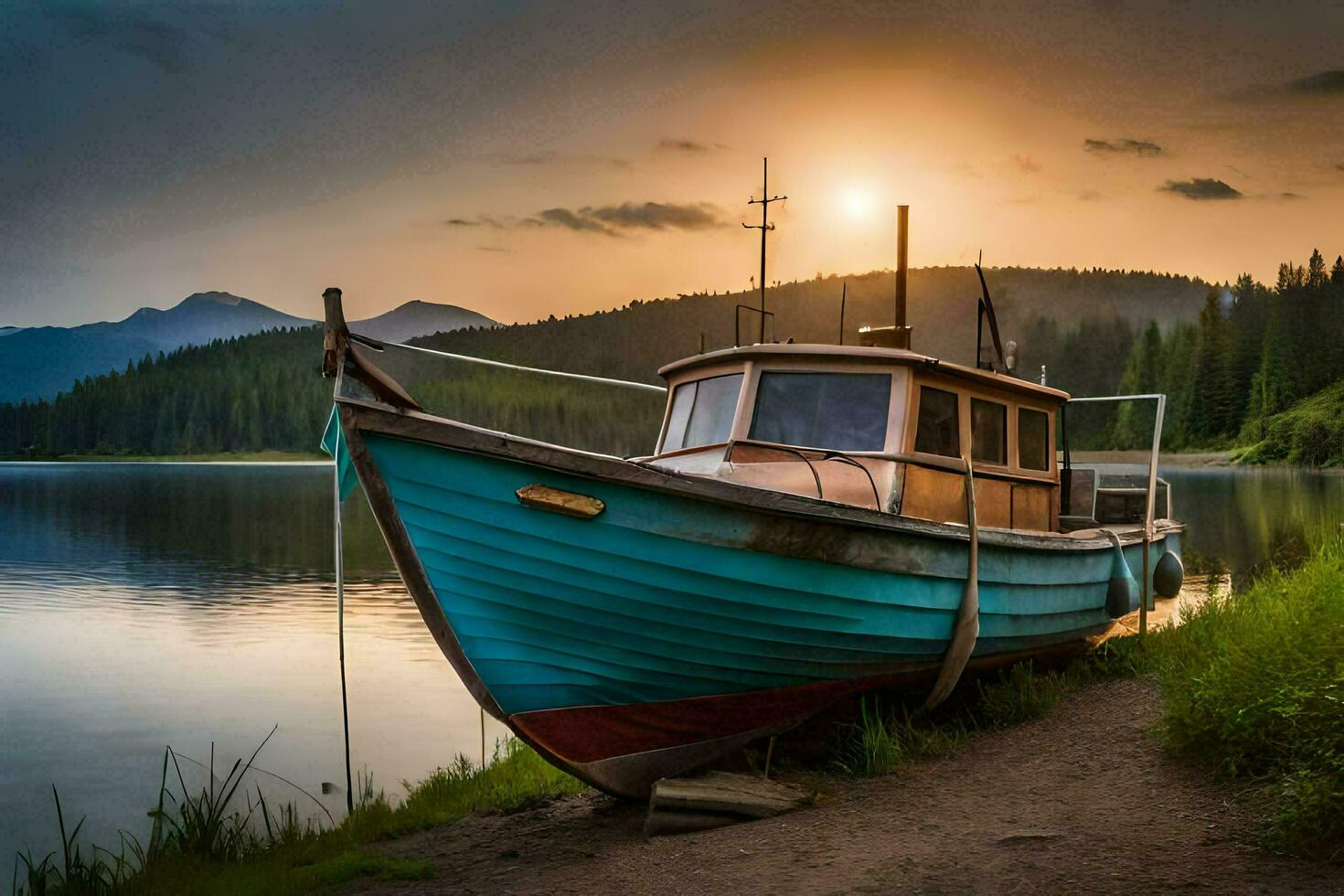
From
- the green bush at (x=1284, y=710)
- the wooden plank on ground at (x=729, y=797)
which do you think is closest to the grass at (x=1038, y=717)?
the green bush at (x=1284, y=710)

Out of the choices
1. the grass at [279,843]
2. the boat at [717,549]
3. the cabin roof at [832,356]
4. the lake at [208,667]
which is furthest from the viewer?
A: the lake at [208,667]

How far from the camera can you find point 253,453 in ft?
513

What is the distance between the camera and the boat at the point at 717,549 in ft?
21.1

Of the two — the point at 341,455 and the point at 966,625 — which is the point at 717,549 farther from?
the point at 341,455

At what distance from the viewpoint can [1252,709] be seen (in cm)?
589

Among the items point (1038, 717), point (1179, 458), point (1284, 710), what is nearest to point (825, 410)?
point (1038, 717)

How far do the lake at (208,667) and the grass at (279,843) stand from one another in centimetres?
108

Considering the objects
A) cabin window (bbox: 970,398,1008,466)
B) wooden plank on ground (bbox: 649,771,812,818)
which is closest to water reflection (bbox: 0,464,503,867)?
wooden plank on ground (bbox: 649,771,812,818)

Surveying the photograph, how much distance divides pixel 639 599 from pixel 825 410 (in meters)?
2.52

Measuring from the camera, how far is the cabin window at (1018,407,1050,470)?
388 inches

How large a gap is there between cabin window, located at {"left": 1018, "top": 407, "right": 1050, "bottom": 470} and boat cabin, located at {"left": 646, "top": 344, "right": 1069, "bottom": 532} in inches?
28.1

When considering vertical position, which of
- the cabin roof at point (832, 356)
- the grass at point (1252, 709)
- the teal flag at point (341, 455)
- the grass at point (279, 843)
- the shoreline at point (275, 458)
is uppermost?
the cabin roof at point (832, 356)

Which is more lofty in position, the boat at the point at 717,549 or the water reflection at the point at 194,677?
the boat at the point at 717,549

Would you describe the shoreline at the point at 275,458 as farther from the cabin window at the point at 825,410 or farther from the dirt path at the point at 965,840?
the dirt path at the point at 965,840
